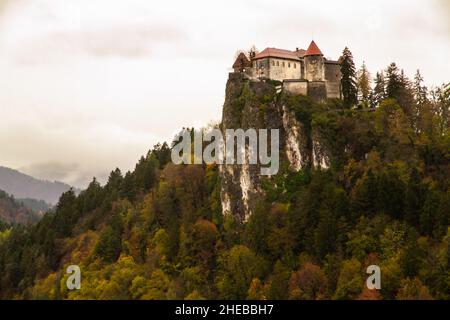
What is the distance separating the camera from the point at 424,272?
71.6 meters

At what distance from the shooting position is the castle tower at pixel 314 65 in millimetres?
95438

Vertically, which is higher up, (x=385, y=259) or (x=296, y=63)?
(x=296, y=63)

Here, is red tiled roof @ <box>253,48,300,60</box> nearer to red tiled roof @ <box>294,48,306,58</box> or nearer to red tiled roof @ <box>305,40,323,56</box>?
red tiled roof @ <box>294,48,306,58</box>

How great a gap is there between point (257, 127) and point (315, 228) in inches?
711

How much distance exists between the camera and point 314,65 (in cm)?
9581

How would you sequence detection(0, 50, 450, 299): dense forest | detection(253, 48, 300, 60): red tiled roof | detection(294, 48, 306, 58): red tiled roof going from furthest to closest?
detection(294, 48, 306, 58): red tiled roof → detection(253, 48, 300, 60): red tiled roof → detection(0, 50, 450, 299): dense forest

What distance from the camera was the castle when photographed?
94.4 m

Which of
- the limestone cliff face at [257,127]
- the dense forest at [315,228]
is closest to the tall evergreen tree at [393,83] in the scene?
the dense forest at [315,228]

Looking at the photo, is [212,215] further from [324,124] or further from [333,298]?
[333,298]

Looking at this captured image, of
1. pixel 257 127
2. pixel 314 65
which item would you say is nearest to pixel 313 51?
Answer: pixel 314 65

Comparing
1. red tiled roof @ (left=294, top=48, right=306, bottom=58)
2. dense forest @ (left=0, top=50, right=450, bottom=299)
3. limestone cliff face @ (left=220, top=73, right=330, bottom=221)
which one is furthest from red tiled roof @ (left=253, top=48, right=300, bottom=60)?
dense forest @ (left=0, top=50, right=450, bottom=299)
